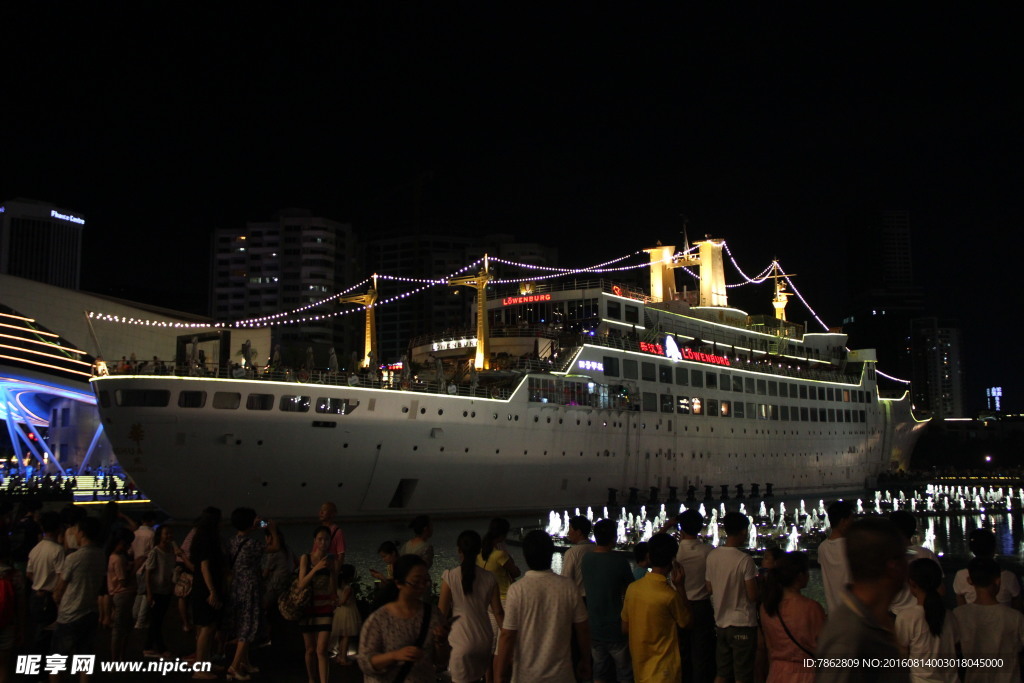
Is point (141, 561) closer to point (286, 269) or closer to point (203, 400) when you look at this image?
point (203, 400)

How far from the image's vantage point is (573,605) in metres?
Answer: 5.86

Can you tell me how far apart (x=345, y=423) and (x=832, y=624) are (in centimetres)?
2542

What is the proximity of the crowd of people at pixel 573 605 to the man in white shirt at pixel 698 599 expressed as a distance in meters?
0.01

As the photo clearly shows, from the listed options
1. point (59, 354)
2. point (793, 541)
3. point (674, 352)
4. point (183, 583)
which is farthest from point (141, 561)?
point (59, 354)

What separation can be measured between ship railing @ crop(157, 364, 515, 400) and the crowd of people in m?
17.2

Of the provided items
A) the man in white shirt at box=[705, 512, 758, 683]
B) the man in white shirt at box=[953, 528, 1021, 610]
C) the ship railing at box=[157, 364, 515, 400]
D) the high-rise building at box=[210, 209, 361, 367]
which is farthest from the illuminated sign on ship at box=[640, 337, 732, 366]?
the high-rise building at box=[210, 209, 361, 367]

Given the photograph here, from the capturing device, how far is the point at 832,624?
141 inches

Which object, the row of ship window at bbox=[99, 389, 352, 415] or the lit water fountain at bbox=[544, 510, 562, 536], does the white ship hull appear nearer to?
the row of ship window at bbox=[99, 389, 352, 415]

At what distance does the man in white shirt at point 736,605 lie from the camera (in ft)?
Result: 22.8

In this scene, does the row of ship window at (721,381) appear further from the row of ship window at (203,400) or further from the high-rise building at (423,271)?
the high-rise building at (423,271)

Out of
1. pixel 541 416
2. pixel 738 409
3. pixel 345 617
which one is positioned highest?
pixel 738 409

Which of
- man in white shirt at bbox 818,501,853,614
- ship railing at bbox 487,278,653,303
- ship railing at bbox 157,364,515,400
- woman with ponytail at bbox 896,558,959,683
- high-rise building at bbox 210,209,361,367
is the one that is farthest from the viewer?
high-rise building at bbox 210,209,361,367

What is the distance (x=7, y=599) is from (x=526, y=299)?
3626 centimetres

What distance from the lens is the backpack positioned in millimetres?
7223
